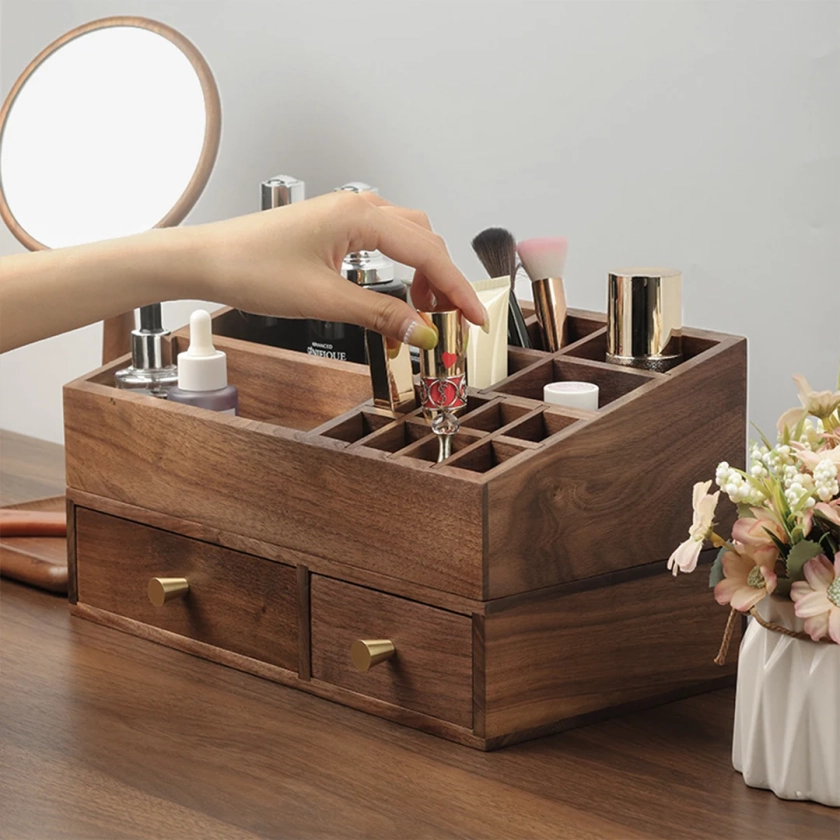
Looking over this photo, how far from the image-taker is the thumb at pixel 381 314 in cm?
77

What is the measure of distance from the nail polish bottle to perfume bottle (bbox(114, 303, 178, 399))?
11 cm

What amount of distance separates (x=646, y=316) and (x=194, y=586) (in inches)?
13.2

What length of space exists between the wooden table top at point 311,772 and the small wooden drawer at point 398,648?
0.02 metres

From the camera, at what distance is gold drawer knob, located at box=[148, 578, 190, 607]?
0.88m

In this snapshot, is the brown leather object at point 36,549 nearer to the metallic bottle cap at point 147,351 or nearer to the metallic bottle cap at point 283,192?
the metallic bottle cap at point 147,351

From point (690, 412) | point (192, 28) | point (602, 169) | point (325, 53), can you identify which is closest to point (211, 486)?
point (690, 412)

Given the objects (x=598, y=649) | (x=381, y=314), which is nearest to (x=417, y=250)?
(x=381, y=314)

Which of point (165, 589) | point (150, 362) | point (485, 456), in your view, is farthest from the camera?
point (150, 362)

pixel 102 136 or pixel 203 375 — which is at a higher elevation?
pixel 102 136

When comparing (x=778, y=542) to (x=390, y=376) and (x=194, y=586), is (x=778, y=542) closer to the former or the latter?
(x=390, y=376)

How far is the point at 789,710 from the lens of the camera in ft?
2.28

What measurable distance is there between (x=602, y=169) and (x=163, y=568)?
460mm

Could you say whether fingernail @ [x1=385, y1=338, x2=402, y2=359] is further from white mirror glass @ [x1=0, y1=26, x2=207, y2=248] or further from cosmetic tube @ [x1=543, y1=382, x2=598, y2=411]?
Result: white mirror glass @ [x1=0, y1=26, x2=207, y2=248]

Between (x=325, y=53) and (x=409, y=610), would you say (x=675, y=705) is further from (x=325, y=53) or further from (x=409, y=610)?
(x=325, y=53)
